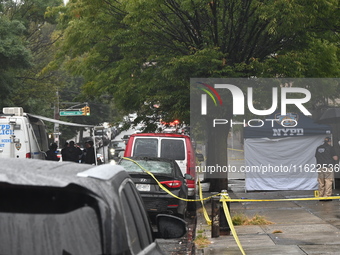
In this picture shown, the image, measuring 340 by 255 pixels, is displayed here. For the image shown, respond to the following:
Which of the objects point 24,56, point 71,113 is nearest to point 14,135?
point 24,56

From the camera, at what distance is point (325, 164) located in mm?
18438

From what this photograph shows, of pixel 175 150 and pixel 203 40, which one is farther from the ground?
pixel 203 40

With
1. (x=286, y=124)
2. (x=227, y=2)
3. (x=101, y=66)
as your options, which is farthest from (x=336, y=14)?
(x=101, y=66)

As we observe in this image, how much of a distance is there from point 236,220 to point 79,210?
456 inches

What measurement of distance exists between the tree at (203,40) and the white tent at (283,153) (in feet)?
4.40

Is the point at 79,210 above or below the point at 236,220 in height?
above

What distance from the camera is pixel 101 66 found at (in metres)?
24.0

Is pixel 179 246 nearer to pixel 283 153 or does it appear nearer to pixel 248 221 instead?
pixel 248 221

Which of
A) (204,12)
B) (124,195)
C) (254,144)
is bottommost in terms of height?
(254,144)

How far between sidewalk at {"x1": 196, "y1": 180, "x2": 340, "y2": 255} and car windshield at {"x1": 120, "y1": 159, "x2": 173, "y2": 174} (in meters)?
A: 1.51

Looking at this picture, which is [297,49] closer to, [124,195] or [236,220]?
[236,220]

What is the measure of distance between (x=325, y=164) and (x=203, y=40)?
534cm

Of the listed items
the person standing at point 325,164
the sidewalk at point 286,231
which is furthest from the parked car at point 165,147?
the person standing at point 325,164

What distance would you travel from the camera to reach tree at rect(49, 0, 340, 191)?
59.3ft
